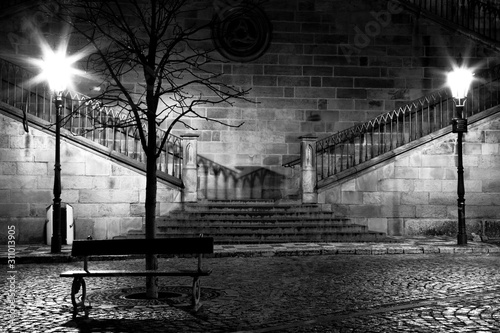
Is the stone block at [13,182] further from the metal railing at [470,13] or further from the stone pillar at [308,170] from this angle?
the metal railing at [470,13]

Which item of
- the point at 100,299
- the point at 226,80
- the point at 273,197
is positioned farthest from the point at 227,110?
the point at 100,299

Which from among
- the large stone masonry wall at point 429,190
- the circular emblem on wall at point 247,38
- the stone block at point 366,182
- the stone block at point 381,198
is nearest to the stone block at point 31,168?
the large stone masonry wall at point 429,190

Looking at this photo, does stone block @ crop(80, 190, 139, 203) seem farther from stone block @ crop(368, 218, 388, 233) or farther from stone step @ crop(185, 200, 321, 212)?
stone block @ crop(368, 218, 388, 233)

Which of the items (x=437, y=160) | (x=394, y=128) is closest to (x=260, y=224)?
(x=437, y=160)

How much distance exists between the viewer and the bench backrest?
9055 mm

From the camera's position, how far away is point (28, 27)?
2222 cm

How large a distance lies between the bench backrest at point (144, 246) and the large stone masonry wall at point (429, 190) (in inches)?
424

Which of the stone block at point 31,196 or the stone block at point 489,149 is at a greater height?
the stone block at point 489,149

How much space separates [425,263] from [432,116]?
975 centimetres

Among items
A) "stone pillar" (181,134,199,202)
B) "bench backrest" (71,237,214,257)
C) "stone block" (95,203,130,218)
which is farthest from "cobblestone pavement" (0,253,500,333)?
"stone pillar" (181,134,199,202)

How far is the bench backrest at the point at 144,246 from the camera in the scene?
9.05m

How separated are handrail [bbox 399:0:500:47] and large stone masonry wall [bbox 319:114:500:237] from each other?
518cm

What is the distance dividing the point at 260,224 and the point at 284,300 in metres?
9.01

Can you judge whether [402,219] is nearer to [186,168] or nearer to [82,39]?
[186,168]
